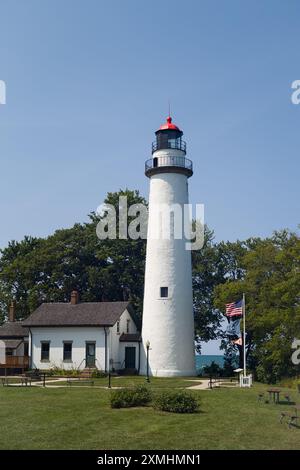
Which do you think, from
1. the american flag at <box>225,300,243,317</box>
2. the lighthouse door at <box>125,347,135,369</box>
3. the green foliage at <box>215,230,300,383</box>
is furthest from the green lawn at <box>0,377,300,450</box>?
the lighthouse door at <box>125,347,135,369</box>

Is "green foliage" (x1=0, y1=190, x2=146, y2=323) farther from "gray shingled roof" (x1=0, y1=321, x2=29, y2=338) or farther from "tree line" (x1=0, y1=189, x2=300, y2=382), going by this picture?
"gray shingled roof" (x1=0, y1=321, x2=29, y2=338)

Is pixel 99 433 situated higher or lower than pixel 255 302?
lower

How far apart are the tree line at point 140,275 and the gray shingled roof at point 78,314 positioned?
15.3 feet

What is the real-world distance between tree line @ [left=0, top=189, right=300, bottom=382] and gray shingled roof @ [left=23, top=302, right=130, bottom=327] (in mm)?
4674

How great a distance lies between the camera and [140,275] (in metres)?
48.0

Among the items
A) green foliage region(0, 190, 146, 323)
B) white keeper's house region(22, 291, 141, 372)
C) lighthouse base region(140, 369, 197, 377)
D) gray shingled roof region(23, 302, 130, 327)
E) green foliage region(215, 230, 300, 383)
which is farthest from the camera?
green foliage region(0, 190, 146, 323)

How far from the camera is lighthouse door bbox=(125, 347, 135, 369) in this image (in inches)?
1540

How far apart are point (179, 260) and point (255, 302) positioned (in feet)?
18.1

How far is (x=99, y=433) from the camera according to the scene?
15.0 metres

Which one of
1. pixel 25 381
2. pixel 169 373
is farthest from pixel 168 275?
pixel 25 381

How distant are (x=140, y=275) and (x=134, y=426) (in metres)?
32.2
